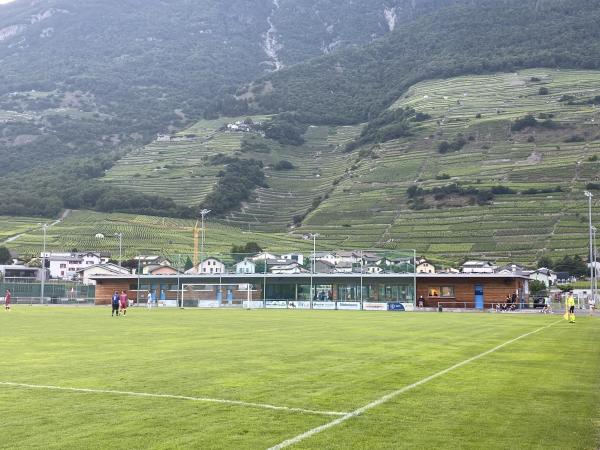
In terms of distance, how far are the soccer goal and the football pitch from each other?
58.7 meters

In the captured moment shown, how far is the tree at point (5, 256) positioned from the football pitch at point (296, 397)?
4228 inches

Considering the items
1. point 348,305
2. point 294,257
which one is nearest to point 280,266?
point 294,257

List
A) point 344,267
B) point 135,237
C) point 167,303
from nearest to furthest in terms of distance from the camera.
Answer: point 344,267, point 167,303, point 135,237

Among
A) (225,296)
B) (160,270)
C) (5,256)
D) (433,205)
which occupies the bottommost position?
(225,296)

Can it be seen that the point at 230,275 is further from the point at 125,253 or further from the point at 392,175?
the point at 392,175

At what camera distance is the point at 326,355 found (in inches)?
787

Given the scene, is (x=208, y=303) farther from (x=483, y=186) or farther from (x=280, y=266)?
(x=483, y=186)

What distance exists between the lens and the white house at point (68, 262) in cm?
12962

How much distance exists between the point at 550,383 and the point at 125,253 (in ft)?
391

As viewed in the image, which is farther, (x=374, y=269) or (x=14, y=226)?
(x=14, y=226)

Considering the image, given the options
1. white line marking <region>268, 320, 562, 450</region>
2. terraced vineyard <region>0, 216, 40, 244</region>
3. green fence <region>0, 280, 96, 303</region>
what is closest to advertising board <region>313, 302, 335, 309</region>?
green fence <region>0, 280, 96, 303</region>

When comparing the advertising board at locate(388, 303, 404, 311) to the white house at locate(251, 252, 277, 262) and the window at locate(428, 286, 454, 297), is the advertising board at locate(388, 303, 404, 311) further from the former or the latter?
the white house at locate(251, 252, 277, 262)

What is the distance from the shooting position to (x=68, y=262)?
13175 cm

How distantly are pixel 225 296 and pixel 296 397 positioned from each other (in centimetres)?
7008
